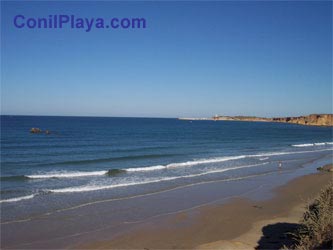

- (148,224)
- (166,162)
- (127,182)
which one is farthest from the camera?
(166,162)

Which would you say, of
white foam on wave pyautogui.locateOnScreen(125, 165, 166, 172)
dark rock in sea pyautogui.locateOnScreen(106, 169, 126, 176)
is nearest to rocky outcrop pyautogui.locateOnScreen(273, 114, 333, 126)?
white foam on wave pyautogui.locateOnScreen(125, 165, 166, 172)

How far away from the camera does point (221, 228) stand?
13.3 metres

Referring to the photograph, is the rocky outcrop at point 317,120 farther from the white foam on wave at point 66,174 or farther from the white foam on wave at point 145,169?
the white foam on wave at point 66,174

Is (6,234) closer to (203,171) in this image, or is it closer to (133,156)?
(203,171)

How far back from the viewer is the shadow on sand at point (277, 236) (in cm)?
1043

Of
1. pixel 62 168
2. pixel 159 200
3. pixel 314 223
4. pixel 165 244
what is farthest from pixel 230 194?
pixel 62 168

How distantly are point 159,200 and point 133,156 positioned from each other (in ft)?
55.5

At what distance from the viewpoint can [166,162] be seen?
102 ft

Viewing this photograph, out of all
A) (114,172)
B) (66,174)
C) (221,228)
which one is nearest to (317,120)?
(114,172)

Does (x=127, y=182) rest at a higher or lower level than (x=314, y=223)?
lower

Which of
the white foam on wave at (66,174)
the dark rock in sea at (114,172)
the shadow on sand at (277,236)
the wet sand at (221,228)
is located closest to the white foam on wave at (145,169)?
the dark rock in sea at (114,172)

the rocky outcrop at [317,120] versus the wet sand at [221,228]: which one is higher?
the rocky outcrop at [317,120]

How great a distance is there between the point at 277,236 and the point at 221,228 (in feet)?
7.49

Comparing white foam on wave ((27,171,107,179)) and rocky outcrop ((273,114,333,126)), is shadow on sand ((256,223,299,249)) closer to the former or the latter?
white foam on wave ((27,171,107,179))
